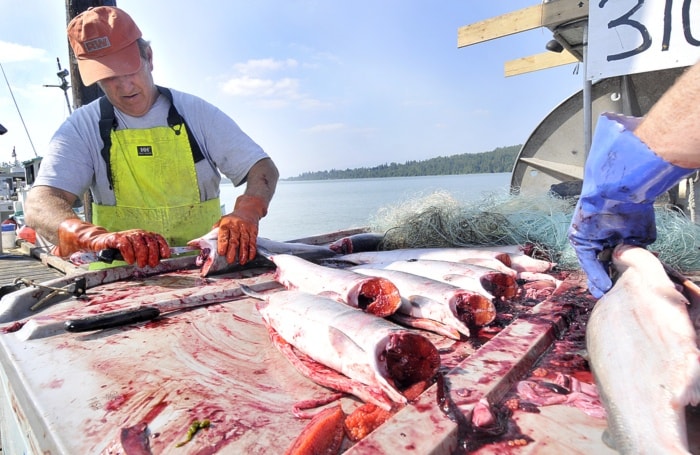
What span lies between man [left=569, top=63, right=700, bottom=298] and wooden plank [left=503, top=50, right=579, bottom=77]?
709 centimetres

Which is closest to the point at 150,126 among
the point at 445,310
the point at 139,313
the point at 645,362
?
the point at 139,313

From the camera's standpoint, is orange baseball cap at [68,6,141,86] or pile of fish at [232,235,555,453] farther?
orange baseball cap at [68,6,141,86]

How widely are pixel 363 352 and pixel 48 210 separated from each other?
9.96ft

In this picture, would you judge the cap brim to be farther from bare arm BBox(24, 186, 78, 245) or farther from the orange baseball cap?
bare arm BBox(24, 186, 78, 245)

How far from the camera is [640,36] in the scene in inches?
162

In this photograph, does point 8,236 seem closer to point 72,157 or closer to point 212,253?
point 72,157

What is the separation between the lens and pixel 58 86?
1355 cm

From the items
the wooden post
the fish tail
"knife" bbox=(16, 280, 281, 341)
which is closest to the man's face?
"knife" bbox=(16, 280, 281, 341)

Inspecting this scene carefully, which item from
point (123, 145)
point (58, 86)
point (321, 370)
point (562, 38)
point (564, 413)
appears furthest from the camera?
point (58, 86)

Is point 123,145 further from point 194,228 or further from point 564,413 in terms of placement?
point 564,413

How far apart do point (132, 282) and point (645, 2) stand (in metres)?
5.02

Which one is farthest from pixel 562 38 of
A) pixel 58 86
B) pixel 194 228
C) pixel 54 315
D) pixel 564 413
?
pixel 58 86

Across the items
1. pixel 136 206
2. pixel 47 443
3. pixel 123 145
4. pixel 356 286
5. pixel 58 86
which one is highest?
pixel 58 86

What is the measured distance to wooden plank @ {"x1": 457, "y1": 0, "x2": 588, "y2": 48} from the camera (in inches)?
197
